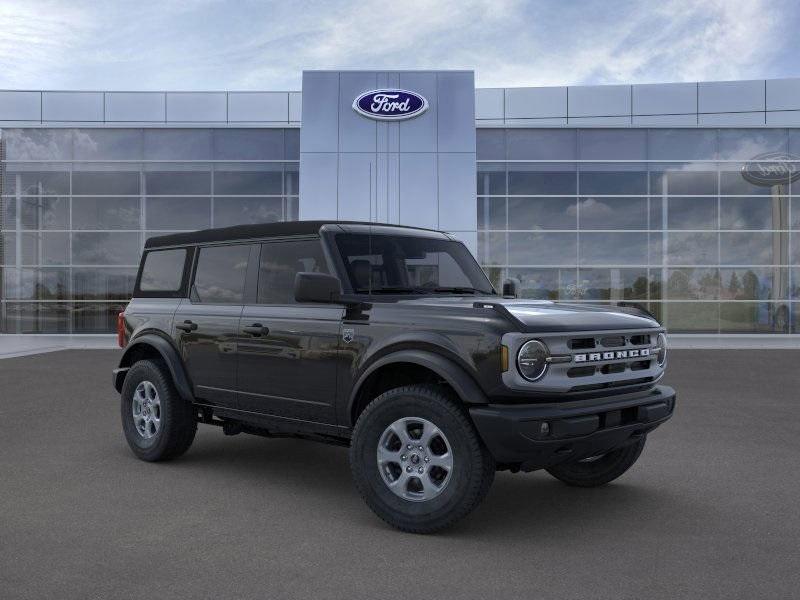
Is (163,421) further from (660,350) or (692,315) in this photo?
(692,315)

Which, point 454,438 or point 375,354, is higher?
point 375,354

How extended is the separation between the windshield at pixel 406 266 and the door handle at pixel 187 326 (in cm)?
155

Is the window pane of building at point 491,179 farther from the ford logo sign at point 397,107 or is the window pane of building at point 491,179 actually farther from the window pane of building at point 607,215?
the ford logo sign at point 397,107

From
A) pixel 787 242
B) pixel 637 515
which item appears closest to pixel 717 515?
pixel 637 515

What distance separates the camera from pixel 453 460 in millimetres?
4312

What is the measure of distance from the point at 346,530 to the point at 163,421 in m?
2.32

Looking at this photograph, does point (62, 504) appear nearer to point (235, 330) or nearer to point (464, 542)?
point (235, 330)

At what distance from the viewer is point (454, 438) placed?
14.1 feet

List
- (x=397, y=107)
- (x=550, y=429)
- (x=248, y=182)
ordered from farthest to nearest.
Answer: (x=248, y=182) → (x=397, y=107) → (x=550, y=429)

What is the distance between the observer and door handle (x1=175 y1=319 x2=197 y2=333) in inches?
238

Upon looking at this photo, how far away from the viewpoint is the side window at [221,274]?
5.88m

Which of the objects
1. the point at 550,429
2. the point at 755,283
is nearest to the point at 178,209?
the point at 755,283

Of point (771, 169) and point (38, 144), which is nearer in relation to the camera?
point (771, 169)

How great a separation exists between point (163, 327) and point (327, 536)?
273 cm
